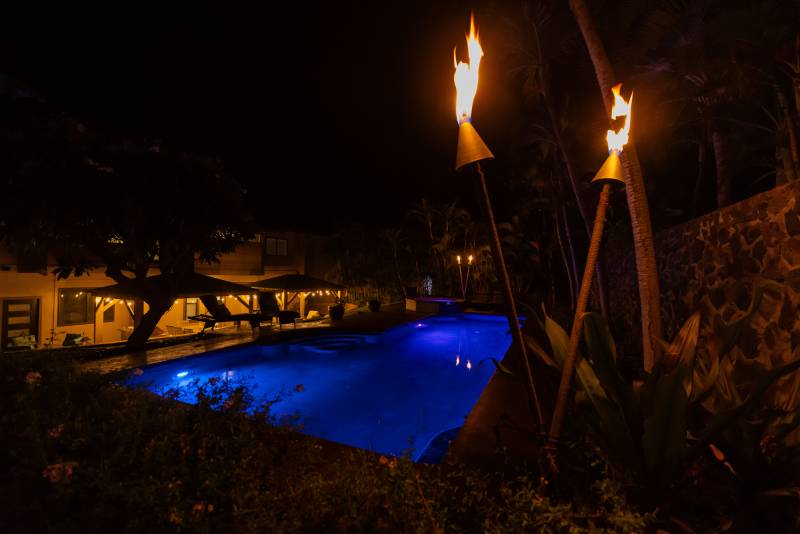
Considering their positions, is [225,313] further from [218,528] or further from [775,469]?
[775,469]

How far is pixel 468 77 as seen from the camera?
189 centimetres

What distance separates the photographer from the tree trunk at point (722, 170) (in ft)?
30.1

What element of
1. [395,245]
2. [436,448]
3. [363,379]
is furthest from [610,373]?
[395,245]

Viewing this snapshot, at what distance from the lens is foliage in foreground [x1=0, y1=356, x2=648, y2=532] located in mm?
2035

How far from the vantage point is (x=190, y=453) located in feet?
9.02

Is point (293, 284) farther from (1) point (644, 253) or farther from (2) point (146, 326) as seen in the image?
(1) point (644, 253)

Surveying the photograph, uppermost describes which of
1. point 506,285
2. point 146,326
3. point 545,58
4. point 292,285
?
point 545,58

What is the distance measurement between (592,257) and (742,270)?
4.10 m

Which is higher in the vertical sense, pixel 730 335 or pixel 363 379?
pixel 730 335

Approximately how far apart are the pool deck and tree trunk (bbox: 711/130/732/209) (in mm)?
10072

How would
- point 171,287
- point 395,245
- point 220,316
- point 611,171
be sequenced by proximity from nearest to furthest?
point 611,171
point 171,287
point 220,316
point 395,245

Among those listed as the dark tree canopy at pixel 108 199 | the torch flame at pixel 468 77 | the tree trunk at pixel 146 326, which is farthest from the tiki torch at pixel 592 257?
the tree trunk at pixel 146 326

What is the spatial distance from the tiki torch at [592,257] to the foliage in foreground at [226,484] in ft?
1.50

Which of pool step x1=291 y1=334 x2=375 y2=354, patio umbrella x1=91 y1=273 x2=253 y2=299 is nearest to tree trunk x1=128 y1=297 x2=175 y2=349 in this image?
patio umbrella x1=91 y1=273 x2=253 y2=299
